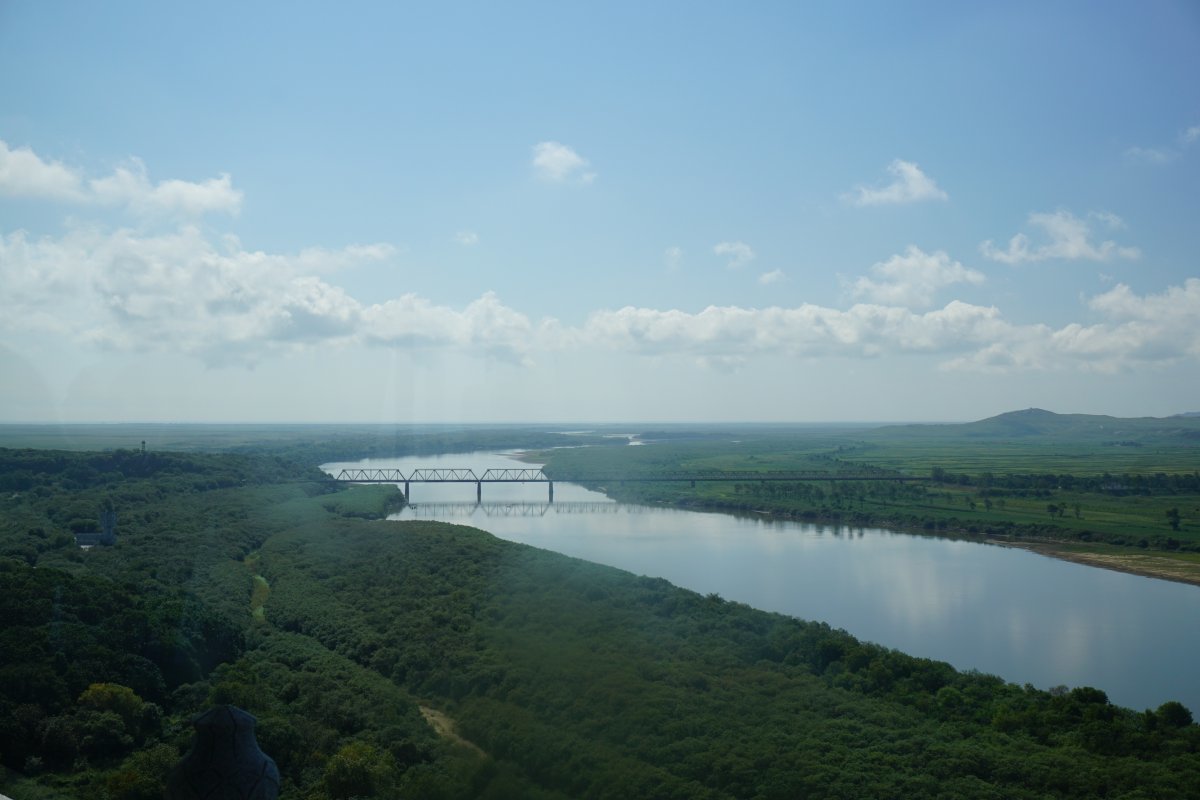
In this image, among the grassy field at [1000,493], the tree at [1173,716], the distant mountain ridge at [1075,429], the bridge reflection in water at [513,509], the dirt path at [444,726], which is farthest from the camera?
the distant mountain ridge at [1075,429]

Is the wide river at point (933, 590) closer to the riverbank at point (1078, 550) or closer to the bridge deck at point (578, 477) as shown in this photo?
the riverbank at point (1078, 550)

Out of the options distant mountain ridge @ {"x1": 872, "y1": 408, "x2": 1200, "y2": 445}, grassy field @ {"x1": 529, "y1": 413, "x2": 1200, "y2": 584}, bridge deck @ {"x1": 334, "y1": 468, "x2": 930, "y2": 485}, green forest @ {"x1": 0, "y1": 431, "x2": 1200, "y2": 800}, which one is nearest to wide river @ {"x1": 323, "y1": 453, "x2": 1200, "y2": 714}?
grassy field @ {"x1": 529, "y1": 413, "x2": 1200, "y2": 584}

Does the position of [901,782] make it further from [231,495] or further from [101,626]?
[231,495]

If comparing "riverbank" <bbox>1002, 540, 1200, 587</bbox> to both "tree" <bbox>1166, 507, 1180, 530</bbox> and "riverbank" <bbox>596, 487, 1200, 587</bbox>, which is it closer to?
"riverbank" <bbox>596, 487, 1200, 587</bbox>

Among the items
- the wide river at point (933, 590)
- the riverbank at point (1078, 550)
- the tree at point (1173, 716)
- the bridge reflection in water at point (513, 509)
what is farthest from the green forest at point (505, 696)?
the bridge reflection in water at point (513, 509)

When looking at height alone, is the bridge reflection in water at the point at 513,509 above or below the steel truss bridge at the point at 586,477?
below

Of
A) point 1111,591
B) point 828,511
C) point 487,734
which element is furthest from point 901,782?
point 828,511
